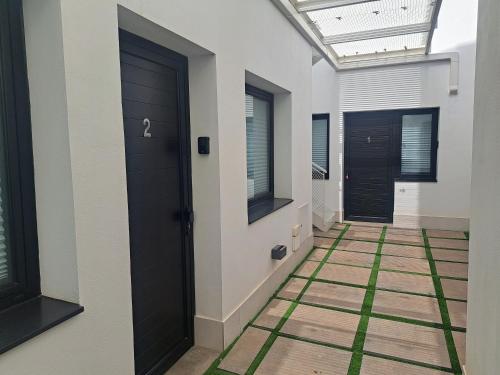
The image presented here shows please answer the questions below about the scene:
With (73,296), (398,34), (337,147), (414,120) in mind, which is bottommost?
(73,296)

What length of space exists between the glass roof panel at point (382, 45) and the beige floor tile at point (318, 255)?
3.04 m

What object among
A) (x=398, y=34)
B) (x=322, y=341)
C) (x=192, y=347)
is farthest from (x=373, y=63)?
(x=192, y=347)

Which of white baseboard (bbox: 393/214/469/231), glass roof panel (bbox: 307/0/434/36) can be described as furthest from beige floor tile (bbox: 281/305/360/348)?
white baseboard (bbox: 393/214/469/231)

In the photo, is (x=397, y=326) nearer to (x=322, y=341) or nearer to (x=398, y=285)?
(x=322, y=341)

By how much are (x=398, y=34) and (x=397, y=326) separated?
11.9 feet

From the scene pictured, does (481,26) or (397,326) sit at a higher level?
(481,26)

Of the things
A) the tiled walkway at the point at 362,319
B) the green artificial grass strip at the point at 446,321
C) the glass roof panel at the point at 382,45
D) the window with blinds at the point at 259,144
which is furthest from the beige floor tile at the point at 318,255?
the glass roof panel at the point at 382,45

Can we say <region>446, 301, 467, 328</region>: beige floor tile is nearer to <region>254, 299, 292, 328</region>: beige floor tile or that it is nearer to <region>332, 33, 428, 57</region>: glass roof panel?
<region>254, 299, 292, 328</region>: beige floor tile

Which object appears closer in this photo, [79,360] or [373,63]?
[79,360]

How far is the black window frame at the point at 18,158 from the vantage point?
4.41ft

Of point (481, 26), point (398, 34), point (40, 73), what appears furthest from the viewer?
point (398, 34)

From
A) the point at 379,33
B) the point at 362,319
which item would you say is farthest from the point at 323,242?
the point at 379,33

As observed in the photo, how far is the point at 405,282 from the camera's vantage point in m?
3.84

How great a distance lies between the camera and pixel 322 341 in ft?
8.79
